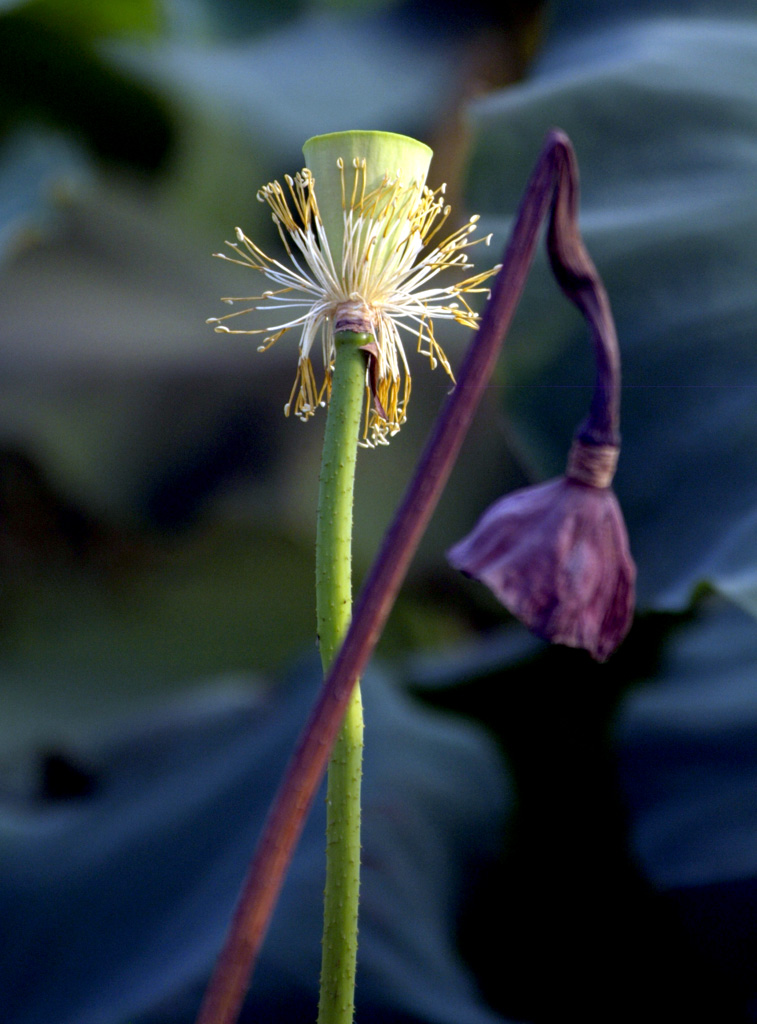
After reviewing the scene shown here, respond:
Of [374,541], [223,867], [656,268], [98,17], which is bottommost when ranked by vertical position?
[223,867]

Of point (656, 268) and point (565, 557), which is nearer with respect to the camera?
point (565, 557)

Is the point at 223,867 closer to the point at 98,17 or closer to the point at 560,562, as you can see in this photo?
the point at 560,562

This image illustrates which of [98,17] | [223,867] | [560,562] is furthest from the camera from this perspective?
[98,17]

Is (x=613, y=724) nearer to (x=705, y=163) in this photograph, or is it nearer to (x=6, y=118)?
(x=705, y=163)

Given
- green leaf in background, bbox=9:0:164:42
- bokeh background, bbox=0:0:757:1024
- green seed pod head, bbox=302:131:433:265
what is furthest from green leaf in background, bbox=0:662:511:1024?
green leaf in background, bbox=9:0:164:42

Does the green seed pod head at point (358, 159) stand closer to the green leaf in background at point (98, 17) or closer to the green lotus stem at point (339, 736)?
the green lotus stem at point (339, 736)

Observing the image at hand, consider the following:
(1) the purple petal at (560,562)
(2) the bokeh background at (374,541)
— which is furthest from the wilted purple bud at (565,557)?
(2) the bokeh background at (374,541)

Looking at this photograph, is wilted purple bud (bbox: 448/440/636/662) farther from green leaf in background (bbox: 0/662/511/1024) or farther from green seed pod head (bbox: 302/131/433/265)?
green leaf in background (bbox: 0/662/511/1024)

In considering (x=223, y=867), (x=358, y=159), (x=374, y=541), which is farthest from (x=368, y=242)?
(x=374, y=541)
